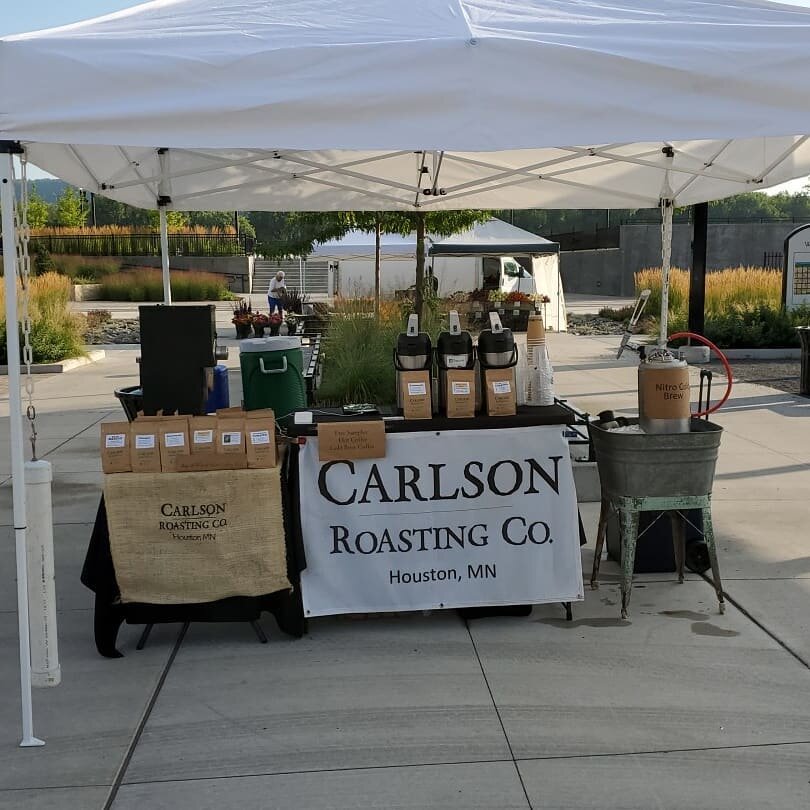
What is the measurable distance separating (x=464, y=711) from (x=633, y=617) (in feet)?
4.32

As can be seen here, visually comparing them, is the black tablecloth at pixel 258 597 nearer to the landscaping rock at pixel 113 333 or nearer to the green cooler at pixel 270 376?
the green cooler at pixel 270 376

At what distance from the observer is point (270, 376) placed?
6.01 meters

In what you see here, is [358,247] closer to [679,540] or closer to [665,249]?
[665,249]

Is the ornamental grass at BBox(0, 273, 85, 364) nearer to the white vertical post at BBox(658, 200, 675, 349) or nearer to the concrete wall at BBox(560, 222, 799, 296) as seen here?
the white vertical post at BBox(658, 200, 675, 349)

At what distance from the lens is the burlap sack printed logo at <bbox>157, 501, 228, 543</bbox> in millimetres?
4215

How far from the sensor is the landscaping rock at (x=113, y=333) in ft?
67.7

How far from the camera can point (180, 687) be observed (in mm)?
3977

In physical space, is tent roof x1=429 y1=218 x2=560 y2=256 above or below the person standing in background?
above

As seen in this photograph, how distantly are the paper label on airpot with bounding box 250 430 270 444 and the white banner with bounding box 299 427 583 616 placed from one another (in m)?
0.23

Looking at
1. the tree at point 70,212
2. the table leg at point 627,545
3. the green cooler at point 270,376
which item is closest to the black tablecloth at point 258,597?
the table leg at point 627,545

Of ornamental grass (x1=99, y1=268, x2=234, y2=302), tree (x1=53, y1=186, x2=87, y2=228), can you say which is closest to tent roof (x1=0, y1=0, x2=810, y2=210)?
ornamental grass (x1=99, y1=268, x2=234, y2=302)

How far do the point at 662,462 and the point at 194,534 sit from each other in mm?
2227

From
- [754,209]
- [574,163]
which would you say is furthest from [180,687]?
[754,209]

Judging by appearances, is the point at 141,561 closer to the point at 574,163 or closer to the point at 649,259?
the point at 574,163
